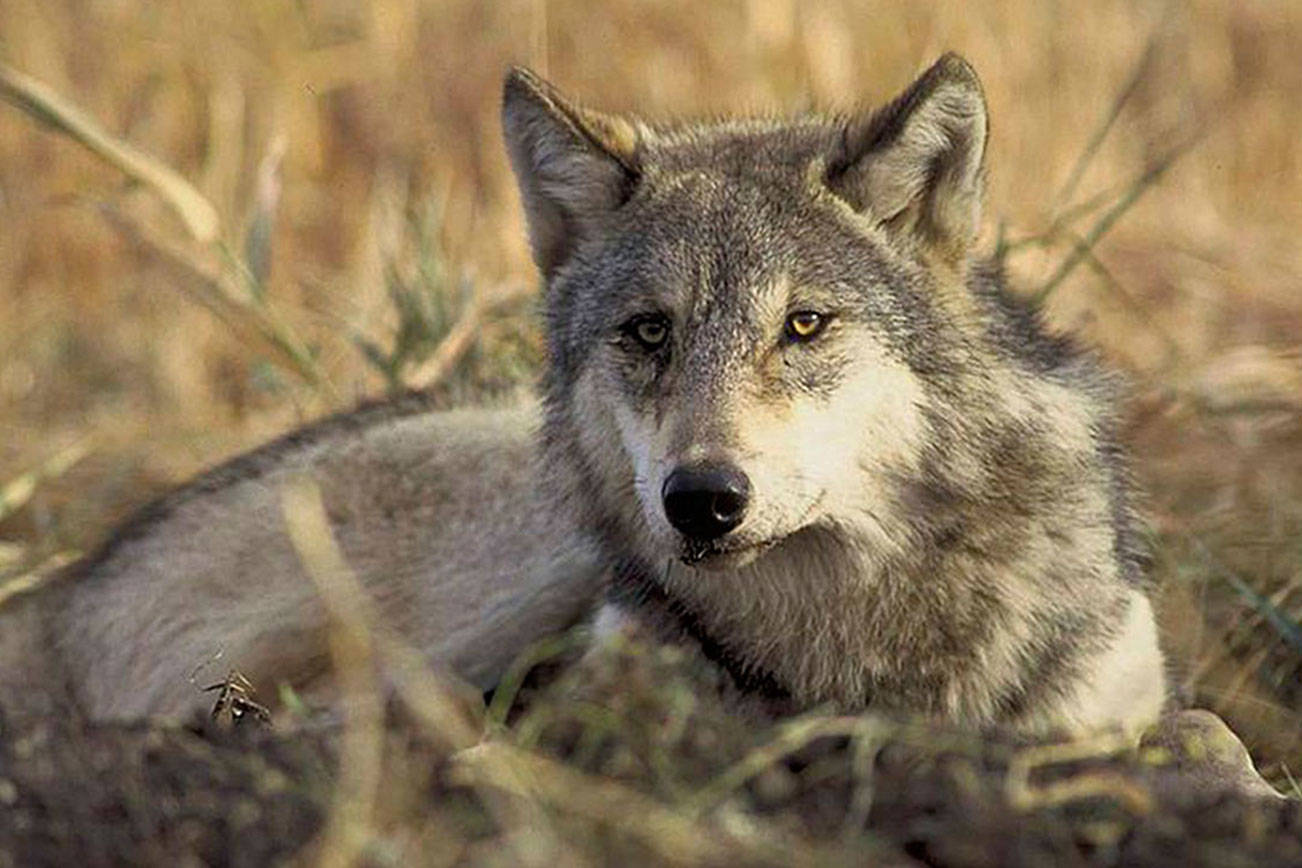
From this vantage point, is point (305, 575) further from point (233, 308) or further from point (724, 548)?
point (724, 548)

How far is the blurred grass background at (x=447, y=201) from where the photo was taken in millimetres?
6852

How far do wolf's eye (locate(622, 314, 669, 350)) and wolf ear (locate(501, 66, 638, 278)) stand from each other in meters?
0.42

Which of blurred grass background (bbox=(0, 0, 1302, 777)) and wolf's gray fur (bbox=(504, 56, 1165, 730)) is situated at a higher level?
wolf's gray fur (bbox=(504, 56, 1165, 730))

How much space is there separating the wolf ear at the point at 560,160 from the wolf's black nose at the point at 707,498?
992 millimetres

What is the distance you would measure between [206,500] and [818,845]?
333 centimetres

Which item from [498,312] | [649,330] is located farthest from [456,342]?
[649,330]

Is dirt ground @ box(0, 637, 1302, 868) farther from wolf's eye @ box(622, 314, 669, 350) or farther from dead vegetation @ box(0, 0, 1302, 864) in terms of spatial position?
wolf's eye @ box(622, 314, 669, 350)

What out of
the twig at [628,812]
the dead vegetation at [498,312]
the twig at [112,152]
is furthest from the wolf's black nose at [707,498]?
the twig at [112,152]

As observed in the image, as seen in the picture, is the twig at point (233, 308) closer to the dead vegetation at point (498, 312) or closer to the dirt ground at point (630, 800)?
the dead vegetation at point (498, 312)

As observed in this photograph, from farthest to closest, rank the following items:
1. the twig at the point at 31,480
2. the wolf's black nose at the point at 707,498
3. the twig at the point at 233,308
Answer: the twig at the point at 233,308, the twig at the point at 31,480, the wolf's black nose at the point at 707,498

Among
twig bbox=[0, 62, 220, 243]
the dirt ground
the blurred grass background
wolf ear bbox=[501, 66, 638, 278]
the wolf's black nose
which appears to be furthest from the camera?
the blurred grass background

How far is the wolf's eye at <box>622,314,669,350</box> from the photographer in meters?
4.38

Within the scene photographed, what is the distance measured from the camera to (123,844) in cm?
310

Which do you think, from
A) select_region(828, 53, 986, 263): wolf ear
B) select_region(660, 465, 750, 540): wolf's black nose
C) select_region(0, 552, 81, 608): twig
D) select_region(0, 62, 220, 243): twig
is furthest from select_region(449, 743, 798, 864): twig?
select_region(0, 62, 220, 243): twig
